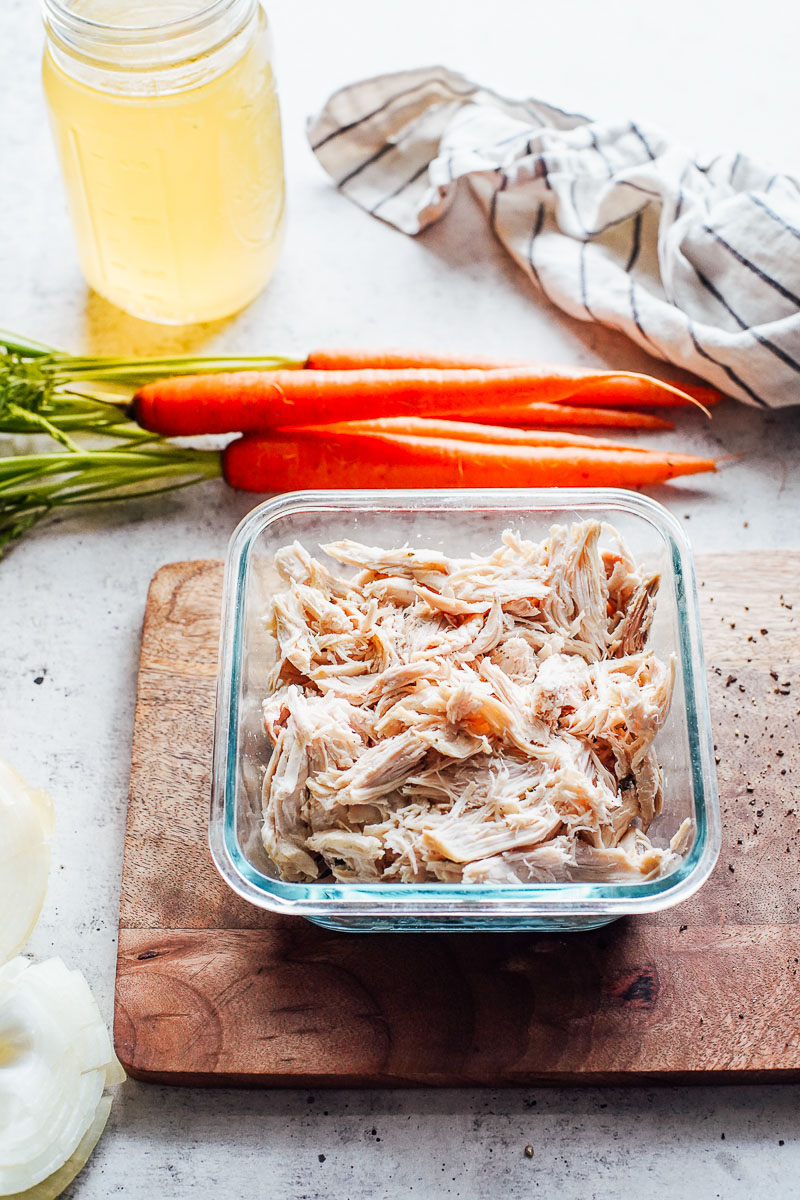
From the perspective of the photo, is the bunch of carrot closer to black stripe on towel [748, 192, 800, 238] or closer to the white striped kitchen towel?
the white striped kitchen towel

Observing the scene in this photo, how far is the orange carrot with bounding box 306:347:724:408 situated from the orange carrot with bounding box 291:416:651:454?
0.12 metres

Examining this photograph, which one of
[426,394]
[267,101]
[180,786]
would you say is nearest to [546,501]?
[426,394]

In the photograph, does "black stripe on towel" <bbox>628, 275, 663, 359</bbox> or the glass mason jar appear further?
"black stripe on towel" <bbox>628, 275, 663, 359</bbox>

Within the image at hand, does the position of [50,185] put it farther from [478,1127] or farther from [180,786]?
[478,1127]

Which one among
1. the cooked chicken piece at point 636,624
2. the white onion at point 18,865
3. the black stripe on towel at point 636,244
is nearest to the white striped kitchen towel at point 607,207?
the black stripe on towel at point 636,244

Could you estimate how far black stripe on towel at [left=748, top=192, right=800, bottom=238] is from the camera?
248cm

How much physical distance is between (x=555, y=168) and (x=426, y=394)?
0.73 metres

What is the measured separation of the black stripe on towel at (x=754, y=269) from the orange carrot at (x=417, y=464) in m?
0.42

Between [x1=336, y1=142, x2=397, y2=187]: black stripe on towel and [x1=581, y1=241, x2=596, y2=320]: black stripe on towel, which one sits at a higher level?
[x1=336, y1=142, x2=397, y2=187]: black stripe on towel

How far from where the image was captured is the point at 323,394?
2453mm

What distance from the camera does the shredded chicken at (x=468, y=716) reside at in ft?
5.61

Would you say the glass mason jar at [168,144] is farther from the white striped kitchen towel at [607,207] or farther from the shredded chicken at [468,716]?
the shredded chicken at [468,716]

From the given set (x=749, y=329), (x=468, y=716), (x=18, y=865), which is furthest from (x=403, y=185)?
(x=18, y=865)

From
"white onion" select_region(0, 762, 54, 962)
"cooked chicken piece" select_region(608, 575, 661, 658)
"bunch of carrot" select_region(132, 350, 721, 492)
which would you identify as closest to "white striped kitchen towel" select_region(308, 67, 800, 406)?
"bunch of carrot" select_region(132, 350, 721, 492)
